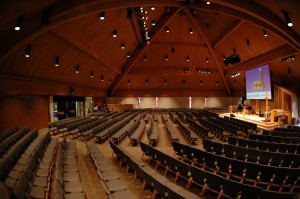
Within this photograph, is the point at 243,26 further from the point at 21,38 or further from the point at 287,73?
the point at 21,38

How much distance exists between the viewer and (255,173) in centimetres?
499

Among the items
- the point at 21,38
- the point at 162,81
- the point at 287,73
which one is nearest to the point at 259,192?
the point at 21,38

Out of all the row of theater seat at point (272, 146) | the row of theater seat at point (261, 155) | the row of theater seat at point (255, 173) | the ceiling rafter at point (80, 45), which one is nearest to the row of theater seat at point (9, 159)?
the row of theater seat at point (255, 173)

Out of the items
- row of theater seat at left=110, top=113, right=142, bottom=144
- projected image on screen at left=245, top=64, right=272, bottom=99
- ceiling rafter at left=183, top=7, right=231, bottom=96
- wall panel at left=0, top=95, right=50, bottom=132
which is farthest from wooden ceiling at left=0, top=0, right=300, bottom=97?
row of theater seat at left=110, top=113, right=142, bottom=144

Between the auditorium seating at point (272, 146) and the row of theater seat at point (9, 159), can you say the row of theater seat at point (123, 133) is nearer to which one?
the row of theater seat at point (9, 159)

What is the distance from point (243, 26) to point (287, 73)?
20.6ft

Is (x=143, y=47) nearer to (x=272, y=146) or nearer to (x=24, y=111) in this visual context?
(x=24, y=111)

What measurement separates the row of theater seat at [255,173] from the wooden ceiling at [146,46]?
5193mm

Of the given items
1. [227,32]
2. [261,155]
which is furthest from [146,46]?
[261,155]

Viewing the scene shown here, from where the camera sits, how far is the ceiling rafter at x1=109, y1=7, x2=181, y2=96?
16.6 m

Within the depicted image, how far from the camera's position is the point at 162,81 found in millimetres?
27328

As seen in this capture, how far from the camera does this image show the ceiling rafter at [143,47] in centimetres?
1662

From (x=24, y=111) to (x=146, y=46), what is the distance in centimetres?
1171

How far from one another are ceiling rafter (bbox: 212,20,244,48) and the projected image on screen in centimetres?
378
